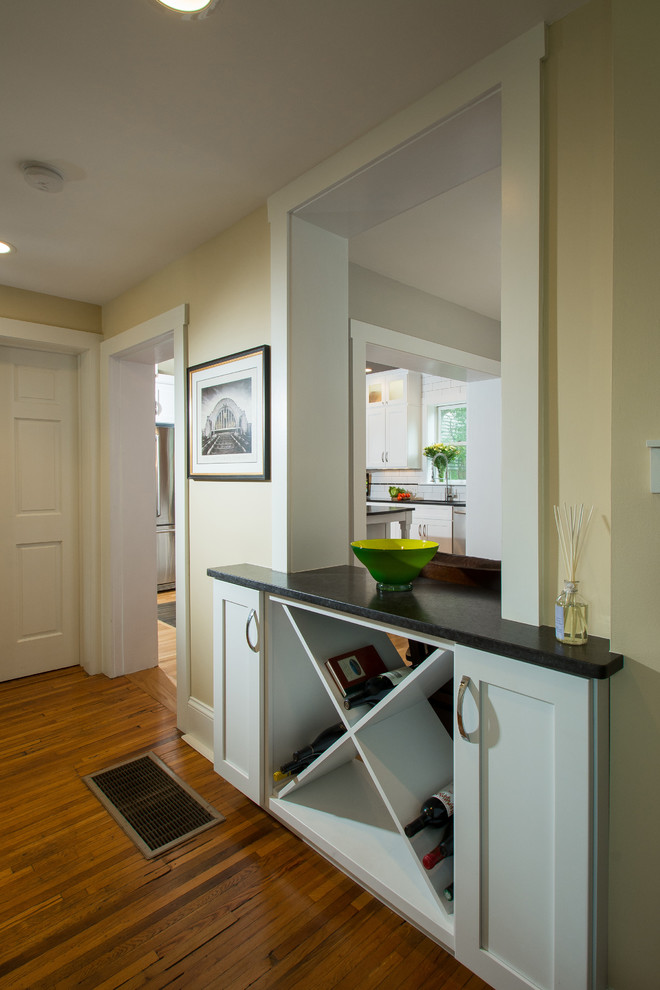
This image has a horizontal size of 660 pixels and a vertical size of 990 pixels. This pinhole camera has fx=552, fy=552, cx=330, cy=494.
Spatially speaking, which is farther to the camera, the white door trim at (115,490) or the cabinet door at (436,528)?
the cabinet door at (436,528)

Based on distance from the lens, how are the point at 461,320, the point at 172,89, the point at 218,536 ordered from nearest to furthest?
the point at 172,89, the point at 218,536, the point at 461,320

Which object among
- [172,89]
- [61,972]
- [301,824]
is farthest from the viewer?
[301,824]

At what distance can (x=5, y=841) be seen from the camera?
201 cm

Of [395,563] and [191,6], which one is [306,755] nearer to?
[395,563]

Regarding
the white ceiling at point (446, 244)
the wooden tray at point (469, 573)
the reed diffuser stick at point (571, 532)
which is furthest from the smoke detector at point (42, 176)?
the reed diffuser stick at point (571, 532)

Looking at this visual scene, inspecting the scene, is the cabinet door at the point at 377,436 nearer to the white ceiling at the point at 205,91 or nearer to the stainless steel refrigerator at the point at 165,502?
the stainless steel refrigerator at the point at 165,502

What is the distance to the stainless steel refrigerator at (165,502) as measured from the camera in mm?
5805

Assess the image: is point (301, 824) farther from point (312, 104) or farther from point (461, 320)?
point (461, 320)

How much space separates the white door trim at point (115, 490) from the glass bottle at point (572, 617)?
2.03 metres

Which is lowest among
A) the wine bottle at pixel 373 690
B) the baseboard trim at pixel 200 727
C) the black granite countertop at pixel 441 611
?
the baseboard trim at pixel 200 727

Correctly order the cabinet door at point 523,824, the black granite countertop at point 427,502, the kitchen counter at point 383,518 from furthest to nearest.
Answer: the black granite countertop at point 427,502
the kitchen counter at point 383,518
the cabinet door at point 523,824

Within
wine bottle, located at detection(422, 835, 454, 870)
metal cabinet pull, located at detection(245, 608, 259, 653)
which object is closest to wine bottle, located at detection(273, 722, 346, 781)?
metal cabinet pull, located at detection(245, 608, 259, 653)

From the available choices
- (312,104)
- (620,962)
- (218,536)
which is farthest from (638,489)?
(218,536)

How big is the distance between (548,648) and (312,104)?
1.67 m
